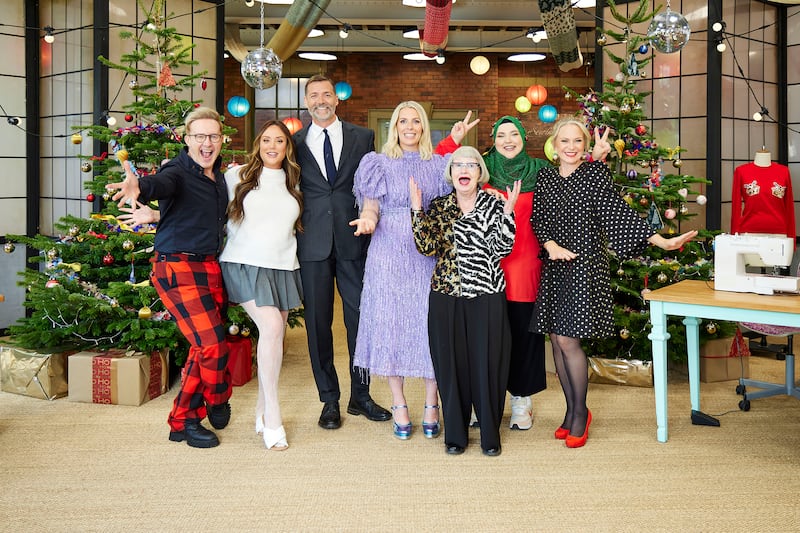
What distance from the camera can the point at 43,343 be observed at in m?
4.84

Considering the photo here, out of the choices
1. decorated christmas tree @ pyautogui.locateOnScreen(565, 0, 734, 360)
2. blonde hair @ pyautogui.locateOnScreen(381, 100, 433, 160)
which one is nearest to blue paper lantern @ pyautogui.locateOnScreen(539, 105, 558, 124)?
decorated christmas tree @ pyautogui.locateOnScreen(565, 0, 734, 360)

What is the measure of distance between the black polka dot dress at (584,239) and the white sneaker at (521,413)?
52 centimetres

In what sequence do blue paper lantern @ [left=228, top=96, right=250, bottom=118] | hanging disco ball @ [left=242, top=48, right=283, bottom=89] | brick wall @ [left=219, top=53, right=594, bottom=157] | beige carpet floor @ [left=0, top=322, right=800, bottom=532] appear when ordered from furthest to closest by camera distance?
brick wall @ [left=219, top=53, right=594, bottom=157], blue paper lantern @ [left=228, top=96, right=250, bottom=118], hanging disco ball @ [left=242, top=48, right=283, bottom=89], beige carpet floor @ [left=0, top=322, right=800, bottom=532]

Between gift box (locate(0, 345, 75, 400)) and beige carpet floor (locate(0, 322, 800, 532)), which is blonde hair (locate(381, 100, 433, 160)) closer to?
beige carpet floor (locate(0, 322, 800, 532))

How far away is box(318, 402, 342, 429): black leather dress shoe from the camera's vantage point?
404 cm

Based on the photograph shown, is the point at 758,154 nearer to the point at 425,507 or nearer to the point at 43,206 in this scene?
the point at 425,507

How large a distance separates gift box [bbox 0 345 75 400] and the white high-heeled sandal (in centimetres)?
176

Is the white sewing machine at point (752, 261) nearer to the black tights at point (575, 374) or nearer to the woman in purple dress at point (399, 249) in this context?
the black tights at point (575, 374)

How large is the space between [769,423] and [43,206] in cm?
609

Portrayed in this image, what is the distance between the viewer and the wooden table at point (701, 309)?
343cm

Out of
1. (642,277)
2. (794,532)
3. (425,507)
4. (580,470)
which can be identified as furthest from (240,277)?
(642,277)

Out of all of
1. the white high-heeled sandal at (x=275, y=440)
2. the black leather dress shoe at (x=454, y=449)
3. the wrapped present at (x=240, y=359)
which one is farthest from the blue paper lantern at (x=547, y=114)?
the white high-heeled sandal at (x=275, y=440)

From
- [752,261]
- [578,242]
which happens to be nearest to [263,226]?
[578,242]

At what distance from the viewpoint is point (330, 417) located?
13.3 ft
